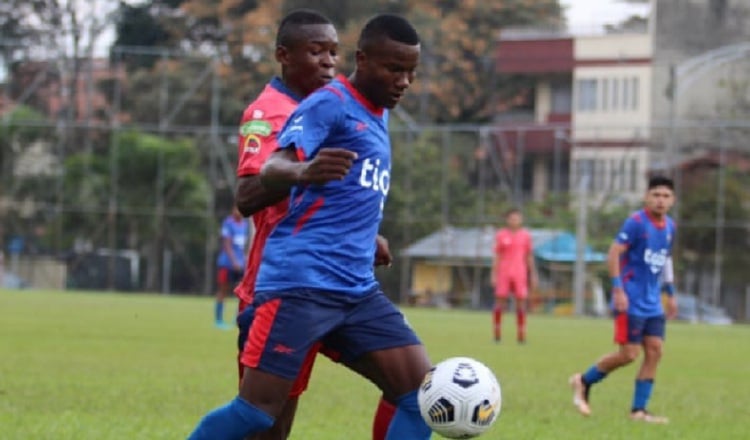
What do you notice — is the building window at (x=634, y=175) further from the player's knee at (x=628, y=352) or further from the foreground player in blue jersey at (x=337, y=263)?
the foreground player in blue jersey at (x=337, y=263)

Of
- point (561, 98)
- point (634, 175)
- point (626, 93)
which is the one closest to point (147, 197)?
point (634, 175)

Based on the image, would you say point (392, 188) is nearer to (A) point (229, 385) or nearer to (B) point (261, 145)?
(A) point (229, 385)

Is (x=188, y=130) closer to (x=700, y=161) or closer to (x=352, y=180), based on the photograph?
(x=700, y=161)

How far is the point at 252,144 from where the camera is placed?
6.28 m

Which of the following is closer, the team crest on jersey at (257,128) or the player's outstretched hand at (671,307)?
the team crest on jersey at (257,128)

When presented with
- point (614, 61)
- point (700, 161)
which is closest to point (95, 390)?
point (700, 161)

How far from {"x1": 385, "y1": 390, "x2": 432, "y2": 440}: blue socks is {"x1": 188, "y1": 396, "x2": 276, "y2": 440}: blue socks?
0.61 meters

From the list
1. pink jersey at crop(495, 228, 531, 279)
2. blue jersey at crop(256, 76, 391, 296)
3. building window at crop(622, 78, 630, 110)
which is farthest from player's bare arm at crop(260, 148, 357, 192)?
building window at crop(622, 78, 630, 110)

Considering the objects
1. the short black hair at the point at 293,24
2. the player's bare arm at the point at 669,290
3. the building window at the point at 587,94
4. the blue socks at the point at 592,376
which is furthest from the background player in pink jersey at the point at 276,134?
the building window at the point at 587,94

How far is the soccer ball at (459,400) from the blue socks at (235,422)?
2.27ft

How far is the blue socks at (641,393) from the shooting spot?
1106 cm

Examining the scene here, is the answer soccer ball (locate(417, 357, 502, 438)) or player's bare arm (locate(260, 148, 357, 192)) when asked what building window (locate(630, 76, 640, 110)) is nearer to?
soccer ball (locate(417, 357, 502, 438))

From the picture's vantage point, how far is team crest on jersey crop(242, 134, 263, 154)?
6241mm

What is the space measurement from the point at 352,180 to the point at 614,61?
45.4 meters
